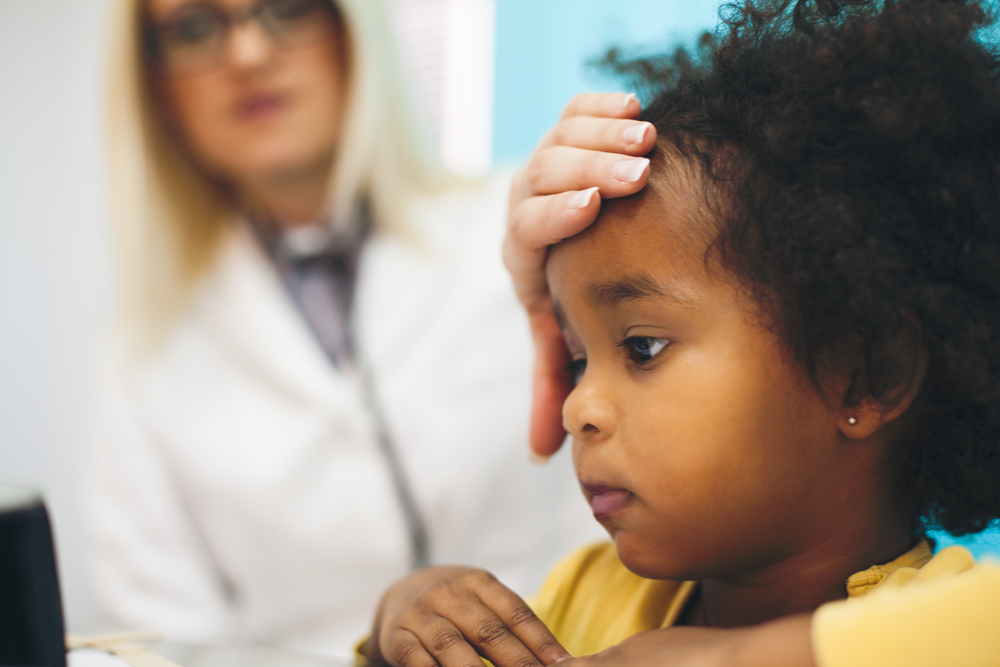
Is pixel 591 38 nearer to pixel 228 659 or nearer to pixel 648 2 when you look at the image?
pixel 648 2

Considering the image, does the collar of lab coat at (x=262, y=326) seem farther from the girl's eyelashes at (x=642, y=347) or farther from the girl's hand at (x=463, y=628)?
the girl's eyelashes at (x=642, y=347)

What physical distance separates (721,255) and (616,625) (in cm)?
30

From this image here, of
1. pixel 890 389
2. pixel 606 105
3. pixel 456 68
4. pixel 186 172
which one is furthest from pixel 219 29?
pixel 890 389

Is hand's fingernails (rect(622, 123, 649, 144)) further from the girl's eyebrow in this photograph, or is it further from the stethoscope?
the stethoscope

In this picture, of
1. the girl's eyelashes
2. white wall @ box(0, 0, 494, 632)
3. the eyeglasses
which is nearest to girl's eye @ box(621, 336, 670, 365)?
the girl's eyelashes

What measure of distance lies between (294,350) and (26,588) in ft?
2.39

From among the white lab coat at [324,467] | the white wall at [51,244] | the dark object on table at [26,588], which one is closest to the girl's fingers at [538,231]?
the dark object on table at [26,588]

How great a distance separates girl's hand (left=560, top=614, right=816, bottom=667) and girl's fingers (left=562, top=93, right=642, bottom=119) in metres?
0.35

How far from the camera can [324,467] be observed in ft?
3.77

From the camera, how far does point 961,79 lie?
47 cm

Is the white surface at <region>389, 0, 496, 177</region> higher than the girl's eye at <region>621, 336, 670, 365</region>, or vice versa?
the white surface at <region>389, 0, 496, 177</region>

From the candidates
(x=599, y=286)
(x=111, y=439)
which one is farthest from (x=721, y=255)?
(x=111, y=439)

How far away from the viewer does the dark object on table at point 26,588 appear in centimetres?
45

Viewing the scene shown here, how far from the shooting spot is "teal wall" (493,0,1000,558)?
1272 mm
